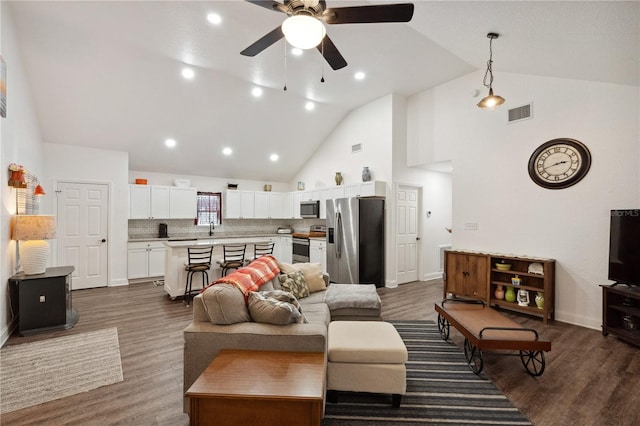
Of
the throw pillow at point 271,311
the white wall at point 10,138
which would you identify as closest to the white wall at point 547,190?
the throw pillow at point 271,311

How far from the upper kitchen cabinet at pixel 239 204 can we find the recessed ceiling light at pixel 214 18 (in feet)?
15.4

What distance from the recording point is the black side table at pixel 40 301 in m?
3.54

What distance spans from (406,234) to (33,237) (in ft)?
19.4

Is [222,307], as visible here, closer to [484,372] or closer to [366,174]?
[484,372]

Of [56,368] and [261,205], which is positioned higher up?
[261,205]

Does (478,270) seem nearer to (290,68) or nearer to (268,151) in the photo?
(290,68)

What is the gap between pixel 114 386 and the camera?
2.52 metres

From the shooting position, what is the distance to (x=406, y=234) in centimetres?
627

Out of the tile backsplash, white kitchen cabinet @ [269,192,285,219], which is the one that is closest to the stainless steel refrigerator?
the tile backsplash

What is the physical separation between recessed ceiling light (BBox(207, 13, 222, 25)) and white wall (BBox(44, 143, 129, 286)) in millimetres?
3907

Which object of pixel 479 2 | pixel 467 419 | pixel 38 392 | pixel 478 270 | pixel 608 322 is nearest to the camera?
pixel 467 419

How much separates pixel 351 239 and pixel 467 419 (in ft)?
12.8

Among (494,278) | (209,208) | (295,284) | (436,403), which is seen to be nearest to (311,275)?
(295,284)

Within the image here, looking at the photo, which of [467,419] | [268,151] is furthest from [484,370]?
[268,151]
